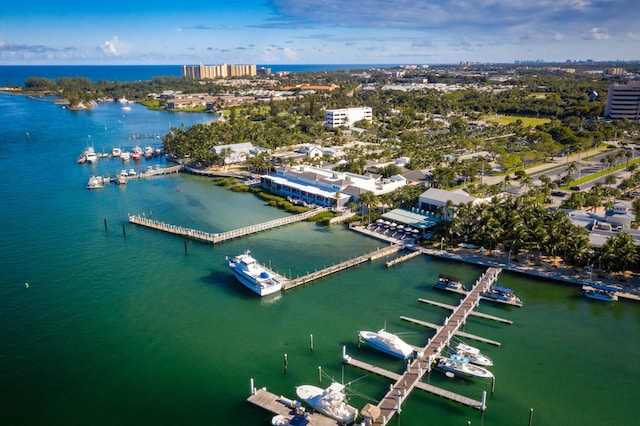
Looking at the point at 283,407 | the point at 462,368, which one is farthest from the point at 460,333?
the point at 283,407

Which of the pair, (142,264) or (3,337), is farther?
(142,264)

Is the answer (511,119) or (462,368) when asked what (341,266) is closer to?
(462,368)

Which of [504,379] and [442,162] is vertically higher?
[442,162]

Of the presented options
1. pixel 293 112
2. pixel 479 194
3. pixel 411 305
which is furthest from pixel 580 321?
pixel 293 112

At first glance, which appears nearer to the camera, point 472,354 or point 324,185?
point 472,354

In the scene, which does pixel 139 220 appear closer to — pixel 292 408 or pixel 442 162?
pixel 292 408

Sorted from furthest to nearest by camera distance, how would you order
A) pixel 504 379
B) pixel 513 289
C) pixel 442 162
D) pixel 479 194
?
pixel 442 162 < pixel 479 194 < pixel 513 289 < pixel 504 379

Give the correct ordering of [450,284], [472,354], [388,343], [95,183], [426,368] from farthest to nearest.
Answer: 1. [95,183]
2. [450,284]
3. [388,343]
4. [472,354]
5. [426,368]

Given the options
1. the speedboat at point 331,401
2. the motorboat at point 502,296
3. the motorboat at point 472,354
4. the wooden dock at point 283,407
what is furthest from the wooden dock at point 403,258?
the wooden dock at point 283,407
